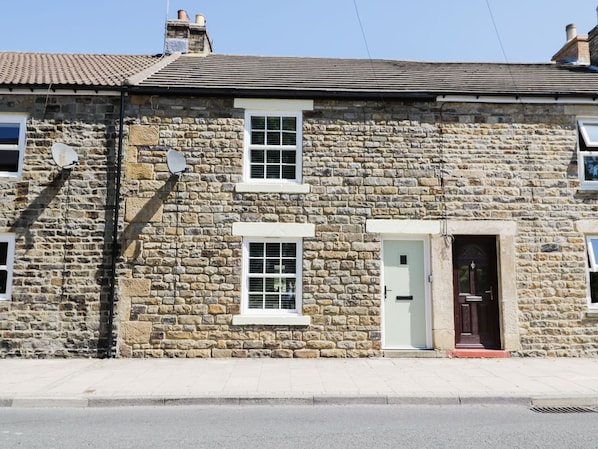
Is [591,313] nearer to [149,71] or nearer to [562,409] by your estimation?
[562,409]

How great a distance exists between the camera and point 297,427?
5191mm

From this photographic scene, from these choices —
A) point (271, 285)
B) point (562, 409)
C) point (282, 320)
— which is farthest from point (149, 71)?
point (562, 409)

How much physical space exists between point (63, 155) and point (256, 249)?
4.14 metres

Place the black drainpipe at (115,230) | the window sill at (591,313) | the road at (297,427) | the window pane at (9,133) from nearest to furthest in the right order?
the road at (297,427)
the black drainpipe at (115,230)
the window sill at (591,313)
the window pane at (9,133)

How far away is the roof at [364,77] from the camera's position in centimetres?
1000

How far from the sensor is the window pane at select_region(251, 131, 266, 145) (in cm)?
993

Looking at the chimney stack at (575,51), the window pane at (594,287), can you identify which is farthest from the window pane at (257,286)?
the chimney stack at (575,51)

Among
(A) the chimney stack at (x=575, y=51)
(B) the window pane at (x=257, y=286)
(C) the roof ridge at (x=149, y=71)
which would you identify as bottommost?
(B) the window pane at (x=257, y=286)

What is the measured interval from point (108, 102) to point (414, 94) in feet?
20.6

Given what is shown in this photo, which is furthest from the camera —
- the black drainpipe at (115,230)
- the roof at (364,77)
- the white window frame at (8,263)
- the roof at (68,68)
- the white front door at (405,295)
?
the roof at (364,77)

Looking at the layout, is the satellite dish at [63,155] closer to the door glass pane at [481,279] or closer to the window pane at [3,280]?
the window pane at [3,280]

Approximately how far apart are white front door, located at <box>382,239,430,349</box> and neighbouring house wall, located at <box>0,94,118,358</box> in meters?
5.50

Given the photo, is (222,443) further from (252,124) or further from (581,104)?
(581,104)

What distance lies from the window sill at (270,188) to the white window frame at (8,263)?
14.7 feet
